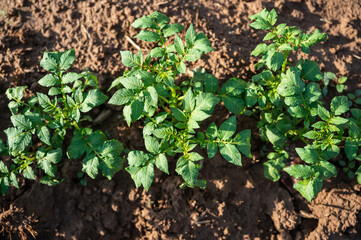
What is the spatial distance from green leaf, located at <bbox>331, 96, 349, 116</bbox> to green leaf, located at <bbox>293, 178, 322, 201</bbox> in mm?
616

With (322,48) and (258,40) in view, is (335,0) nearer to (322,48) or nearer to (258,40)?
(322,48)

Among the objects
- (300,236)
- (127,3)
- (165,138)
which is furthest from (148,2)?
(300,236)

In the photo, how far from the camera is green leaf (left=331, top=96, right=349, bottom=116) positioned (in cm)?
246

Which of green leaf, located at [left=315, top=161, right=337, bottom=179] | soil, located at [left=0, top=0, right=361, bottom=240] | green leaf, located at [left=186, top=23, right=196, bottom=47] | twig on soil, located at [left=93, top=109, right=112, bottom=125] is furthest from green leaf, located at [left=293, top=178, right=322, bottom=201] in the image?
twig on soil, located at [left=93, top=109, right=112, bottom=125]

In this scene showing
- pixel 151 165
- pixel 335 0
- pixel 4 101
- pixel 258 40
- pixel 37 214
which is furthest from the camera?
pixel 335 0

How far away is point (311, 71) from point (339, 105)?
414 mm

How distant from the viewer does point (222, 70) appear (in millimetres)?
3086

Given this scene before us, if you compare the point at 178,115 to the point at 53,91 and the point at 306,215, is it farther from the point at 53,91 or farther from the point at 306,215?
the point at 306,215

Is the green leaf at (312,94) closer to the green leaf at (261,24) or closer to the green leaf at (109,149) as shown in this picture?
the green leaf at (261,24)

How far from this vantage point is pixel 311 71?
106 inches

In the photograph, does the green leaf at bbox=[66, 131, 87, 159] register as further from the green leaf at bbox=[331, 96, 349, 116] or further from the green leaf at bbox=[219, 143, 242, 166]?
the green leaf at bbox=[331, 96, 349, 116]

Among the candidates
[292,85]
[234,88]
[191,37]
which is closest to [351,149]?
[292,85]

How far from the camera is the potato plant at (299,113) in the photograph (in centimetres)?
237

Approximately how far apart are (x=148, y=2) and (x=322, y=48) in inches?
Answer: 81.5
